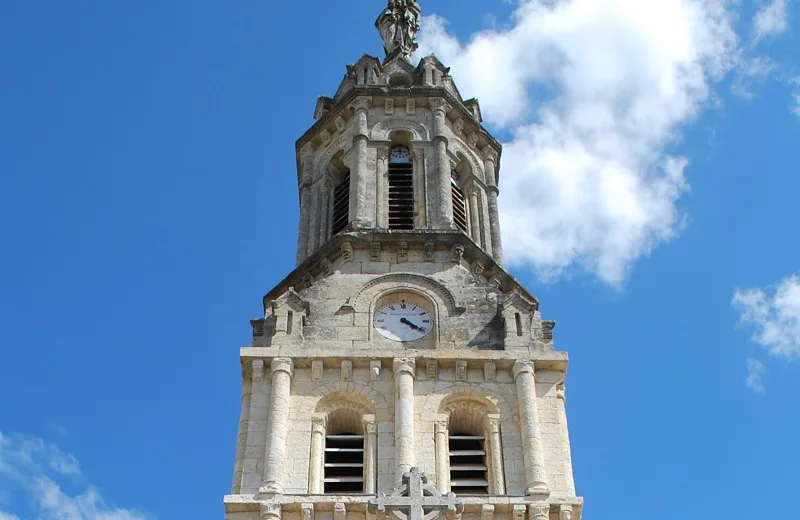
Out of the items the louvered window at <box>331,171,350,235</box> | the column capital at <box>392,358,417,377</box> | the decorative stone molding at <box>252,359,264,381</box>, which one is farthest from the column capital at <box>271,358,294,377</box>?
the louvered window at <box>331,171,350,235</box>

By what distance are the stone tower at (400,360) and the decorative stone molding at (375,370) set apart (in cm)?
3

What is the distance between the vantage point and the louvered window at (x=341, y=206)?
3238cm

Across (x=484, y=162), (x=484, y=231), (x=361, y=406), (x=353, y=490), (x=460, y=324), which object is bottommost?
(x=353, y=490)

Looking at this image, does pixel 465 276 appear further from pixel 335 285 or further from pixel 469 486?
pixel 469 486

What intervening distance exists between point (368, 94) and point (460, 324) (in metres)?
8.84

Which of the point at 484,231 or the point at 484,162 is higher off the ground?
the point at 484,162

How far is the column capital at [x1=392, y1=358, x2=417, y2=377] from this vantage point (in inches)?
1029

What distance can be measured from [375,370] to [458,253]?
4316mm

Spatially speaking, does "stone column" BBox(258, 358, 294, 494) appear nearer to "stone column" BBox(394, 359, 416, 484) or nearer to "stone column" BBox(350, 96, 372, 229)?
"stone column" BBox(394, 359, 416, 484)

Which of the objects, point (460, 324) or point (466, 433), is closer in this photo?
point (466, 433)

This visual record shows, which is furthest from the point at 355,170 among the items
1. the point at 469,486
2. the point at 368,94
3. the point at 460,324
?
the point at 469,486

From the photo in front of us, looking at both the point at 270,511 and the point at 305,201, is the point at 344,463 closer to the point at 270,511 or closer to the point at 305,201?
the point at 270,511

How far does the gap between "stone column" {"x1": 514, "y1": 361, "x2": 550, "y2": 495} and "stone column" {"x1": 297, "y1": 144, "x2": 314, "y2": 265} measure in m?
7.16

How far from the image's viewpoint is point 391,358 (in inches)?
1043
